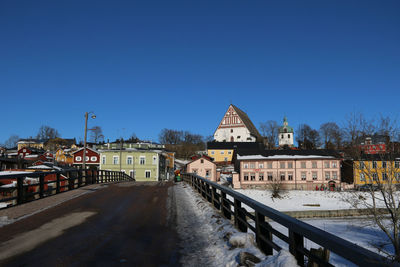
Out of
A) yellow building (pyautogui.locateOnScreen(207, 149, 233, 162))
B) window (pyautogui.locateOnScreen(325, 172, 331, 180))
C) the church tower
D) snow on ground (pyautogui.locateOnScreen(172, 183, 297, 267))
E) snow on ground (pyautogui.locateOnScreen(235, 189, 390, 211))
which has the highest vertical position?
the church tower

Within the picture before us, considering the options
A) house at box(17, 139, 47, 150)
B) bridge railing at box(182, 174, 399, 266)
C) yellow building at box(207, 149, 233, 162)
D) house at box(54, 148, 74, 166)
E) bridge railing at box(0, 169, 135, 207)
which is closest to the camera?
bridge railing at box(182, 174, 399, 266)

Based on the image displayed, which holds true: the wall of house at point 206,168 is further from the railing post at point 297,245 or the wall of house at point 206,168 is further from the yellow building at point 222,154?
the railing post at point 297,245

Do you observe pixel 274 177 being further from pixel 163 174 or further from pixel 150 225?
pixel 150 225

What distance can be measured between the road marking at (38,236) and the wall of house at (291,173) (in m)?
52.6

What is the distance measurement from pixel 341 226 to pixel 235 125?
75389 mm

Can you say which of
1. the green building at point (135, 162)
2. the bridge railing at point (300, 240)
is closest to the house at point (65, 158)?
the green building at point (135, 162)

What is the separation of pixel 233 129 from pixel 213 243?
10193 cm

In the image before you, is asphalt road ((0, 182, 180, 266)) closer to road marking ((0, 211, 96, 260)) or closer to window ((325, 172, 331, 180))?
road marking ((0, 211, 96, 260))

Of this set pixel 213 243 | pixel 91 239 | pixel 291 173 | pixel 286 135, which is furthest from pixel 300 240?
pixel 286 135

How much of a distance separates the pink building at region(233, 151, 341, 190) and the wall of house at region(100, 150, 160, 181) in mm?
16950

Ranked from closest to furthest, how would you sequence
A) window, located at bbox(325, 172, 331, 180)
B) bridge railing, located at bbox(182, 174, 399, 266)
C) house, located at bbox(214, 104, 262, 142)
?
bridge railing, located at bbox(182, 174, 399, 266) → window, located at bbox(325, 172, 331, 180) → house, located at bbox(214, 104, 262, 142)

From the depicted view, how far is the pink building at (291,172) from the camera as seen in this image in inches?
2345

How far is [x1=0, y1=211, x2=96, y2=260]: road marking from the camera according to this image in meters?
5.79

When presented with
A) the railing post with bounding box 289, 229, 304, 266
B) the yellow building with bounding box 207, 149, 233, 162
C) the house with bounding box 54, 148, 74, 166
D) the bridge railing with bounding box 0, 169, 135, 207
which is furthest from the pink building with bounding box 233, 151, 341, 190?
the railing post with bounding box 289, 229, 304, 266
